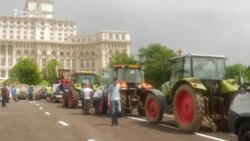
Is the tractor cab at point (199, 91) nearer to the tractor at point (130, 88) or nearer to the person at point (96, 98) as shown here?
the tractor at point (130, 88)

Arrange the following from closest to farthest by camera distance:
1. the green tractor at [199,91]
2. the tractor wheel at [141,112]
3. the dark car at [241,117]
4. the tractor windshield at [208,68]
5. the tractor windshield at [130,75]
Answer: the dark car at [241,117] < the green tractor at [199,91] < the tractor windshield at [208,68] < the tractor wheel at [141,112] < the tractor windshield at [130,75]

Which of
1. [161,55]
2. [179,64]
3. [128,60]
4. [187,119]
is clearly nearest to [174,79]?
[179,64]

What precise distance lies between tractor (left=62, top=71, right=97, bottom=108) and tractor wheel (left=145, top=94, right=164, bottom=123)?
9.77 metres

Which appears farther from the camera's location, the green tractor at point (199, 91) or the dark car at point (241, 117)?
the green tractor at point (199, 91)

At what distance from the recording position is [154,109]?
17641 millimetres

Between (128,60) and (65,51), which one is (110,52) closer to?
(65,51)

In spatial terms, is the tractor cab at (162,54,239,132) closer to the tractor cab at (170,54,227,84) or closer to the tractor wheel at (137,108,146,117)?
the tractor cab at (170,54,227,84)

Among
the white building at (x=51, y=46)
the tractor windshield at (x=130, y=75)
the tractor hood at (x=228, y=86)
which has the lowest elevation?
the tractor hood at (x=228, y=86)

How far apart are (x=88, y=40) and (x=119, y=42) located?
1388cm

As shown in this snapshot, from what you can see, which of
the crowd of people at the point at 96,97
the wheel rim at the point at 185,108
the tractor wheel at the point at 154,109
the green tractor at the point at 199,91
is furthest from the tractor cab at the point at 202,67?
the crowd of people at the point at 96,97

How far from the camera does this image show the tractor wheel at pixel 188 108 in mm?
14031

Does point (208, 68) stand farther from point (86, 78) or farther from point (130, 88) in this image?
point (86, 78)

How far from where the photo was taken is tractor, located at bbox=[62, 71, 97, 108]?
28266 mm

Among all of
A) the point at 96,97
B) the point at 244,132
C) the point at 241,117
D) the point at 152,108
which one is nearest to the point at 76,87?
the point at 96,97
